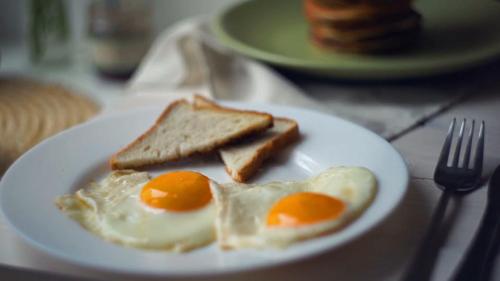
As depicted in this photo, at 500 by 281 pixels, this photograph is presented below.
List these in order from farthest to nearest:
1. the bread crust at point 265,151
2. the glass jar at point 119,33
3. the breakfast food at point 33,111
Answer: the glass jar at point 119,33
the breakfast food at point 33,111
the bread crust at point 265,151

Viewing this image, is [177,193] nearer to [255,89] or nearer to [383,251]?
[383,251]

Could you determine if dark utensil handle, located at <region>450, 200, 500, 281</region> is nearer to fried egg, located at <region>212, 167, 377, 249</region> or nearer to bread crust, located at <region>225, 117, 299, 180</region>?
fried egg, located at <region>212, 167, 377, 249</region>

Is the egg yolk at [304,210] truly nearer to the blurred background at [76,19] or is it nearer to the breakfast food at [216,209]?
A: the breakfast food at [216,209]

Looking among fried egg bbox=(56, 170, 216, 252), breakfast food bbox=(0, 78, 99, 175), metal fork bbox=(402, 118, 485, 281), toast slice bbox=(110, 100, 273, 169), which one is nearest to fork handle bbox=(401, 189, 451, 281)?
metal fork bbox=(402, 118, 485, 281)

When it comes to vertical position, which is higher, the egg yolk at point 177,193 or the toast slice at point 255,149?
the egg yolk at point 177,193

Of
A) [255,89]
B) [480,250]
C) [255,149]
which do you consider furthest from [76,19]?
[480,250]

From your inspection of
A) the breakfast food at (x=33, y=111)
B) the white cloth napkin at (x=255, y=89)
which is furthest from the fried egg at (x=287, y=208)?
the breakfast food at (x=33, y=111)
